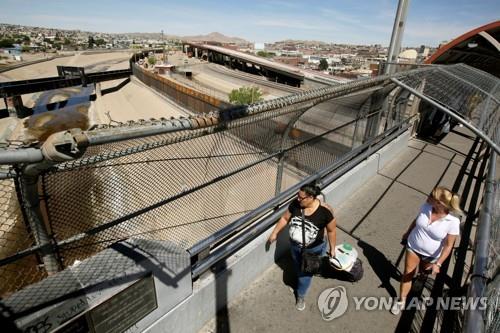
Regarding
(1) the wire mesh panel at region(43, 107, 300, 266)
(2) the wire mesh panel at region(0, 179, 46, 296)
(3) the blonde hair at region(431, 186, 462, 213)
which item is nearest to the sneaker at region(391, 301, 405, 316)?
(3) the blonde hair at region(431, 186, 462, 213)

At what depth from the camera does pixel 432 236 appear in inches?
125

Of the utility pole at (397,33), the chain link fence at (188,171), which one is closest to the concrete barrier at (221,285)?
the chain link fence at (188,171)

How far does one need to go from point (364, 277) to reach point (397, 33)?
19.9ft

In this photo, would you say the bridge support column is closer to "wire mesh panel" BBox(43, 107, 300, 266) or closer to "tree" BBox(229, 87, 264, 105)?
"tree" BBox(229, 87, 264, 105)

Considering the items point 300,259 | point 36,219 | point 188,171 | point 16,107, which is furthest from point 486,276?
point 16,107

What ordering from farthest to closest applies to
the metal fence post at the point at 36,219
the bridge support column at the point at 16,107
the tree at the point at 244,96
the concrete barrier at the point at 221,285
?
the tree at the point at 244,96 → the bridge support column at the point at 16,107 → the concrete barrier at the point at 221,285 → the metal fence post at the point at 36,219

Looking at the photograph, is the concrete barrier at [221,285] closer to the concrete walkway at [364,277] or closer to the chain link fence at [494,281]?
the concrete walkway at [364,277]

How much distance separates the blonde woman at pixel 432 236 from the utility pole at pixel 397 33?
4.83m

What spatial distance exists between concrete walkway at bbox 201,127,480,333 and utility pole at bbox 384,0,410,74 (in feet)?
8.58

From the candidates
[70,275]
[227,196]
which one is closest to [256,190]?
[227,196]

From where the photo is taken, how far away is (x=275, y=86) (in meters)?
49.7

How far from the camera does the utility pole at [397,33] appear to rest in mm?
6755

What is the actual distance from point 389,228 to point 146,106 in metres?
39.6

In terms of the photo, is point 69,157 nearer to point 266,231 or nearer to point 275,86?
point 266,231
